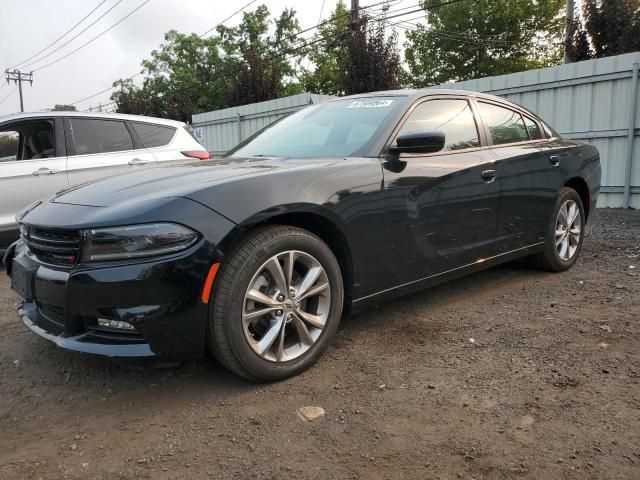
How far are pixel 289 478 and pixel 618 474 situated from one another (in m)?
1.19

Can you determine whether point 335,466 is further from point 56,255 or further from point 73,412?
point 56,255

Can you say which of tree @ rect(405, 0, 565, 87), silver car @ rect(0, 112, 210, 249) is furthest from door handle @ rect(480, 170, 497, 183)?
tree @ rect(405, 0, 565, 87)

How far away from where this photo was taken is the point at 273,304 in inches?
104

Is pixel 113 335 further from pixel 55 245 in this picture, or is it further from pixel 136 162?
pixel 136 162

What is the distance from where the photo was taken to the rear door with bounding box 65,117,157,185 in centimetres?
585

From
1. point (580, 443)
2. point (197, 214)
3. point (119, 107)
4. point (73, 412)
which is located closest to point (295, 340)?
point (197, 214)

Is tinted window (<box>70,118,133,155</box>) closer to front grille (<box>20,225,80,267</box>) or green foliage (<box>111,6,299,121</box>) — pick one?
front grille (<box>20,225,80,267</box>)

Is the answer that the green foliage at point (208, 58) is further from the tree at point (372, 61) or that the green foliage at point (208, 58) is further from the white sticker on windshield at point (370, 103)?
the white sticker on windshield at point (370, 103)

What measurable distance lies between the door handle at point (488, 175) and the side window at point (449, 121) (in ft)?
0.75

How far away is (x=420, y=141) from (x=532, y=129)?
2.03 metres

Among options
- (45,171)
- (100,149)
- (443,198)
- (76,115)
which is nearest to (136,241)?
(443,198)

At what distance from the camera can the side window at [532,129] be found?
15.0 feet

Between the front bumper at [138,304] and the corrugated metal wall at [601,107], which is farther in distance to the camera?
the corrugated metal wall at [601,107]

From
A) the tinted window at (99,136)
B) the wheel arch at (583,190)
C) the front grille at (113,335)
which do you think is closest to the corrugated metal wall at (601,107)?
the wheel arch at (583,190)
